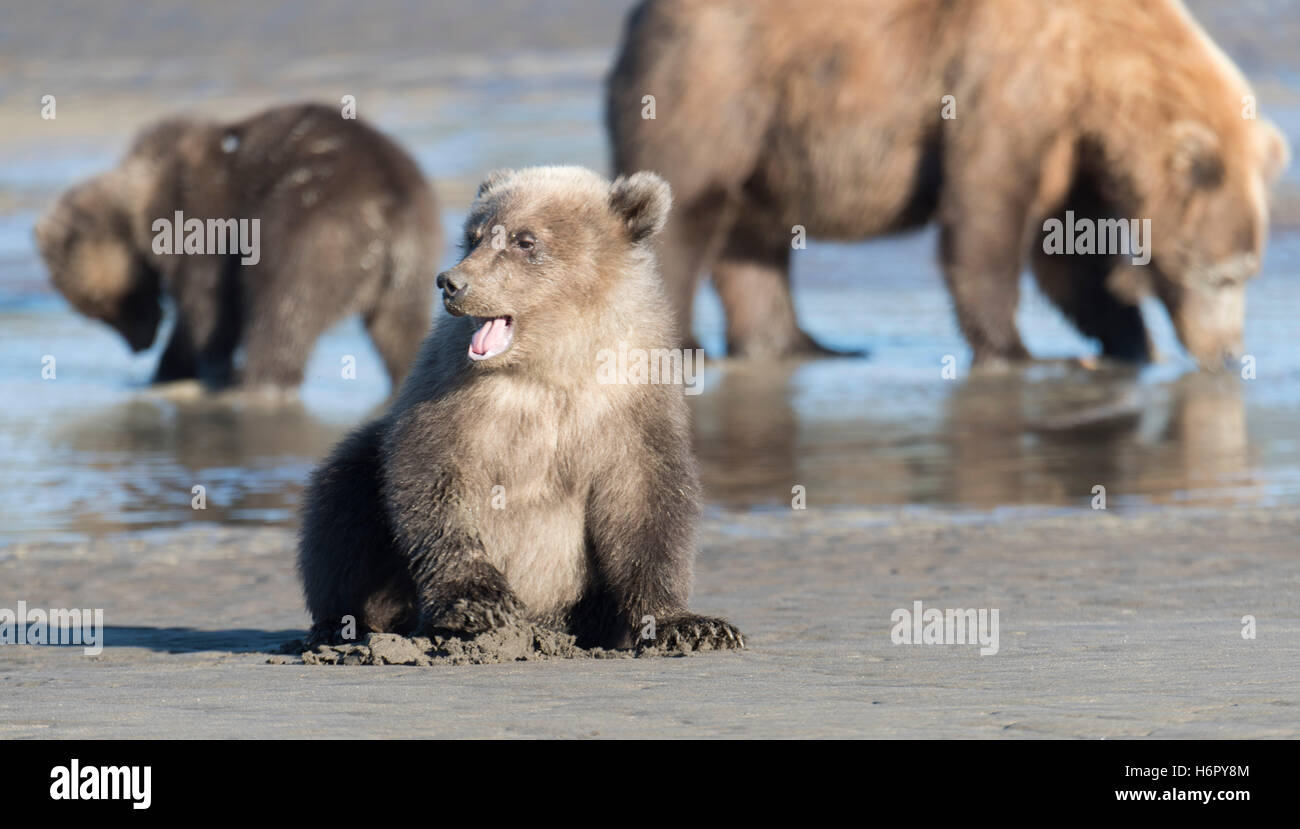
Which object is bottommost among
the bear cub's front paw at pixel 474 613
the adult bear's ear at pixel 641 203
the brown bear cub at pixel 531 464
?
the bear cub's front paw at pixel 474 613

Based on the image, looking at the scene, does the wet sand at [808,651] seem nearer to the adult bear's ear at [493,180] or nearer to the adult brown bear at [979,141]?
the adult bear's ear at [493,180]

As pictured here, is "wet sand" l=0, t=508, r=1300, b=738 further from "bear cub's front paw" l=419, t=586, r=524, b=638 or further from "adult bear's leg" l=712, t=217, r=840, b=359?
"adult bear's leg" l=712, t=217, r=840, b=359

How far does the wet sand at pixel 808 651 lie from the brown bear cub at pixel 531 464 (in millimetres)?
301

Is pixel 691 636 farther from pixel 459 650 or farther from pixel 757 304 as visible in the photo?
pixel 757 304

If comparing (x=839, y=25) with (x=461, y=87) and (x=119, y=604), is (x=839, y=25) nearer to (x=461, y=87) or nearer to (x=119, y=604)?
(x=119, y=604)

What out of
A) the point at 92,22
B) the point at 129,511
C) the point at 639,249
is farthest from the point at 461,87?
the point at 639,249

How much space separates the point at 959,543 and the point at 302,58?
43616mm

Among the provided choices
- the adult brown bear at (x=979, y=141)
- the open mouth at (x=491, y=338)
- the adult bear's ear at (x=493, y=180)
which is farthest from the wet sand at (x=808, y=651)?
→ the adult brown bear at (x=979, y=141)

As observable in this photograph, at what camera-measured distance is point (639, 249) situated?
18.6 ft

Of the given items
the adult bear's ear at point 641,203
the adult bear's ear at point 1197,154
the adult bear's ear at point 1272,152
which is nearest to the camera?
the adult bear's ear at point 641,203

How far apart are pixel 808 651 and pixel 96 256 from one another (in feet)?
29.5

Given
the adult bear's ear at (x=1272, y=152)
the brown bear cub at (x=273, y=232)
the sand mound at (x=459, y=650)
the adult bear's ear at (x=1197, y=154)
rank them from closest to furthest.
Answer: the sand mound at (x=459, y=650), the brown bear cub at (x=273, y=232), the adult bear's ear at (x=1197, y=154), the adult bear's ear at (x=1272, y=152)

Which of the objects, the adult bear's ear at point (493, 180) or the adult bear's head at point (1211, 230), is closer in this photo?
the adult bear's ear at point (493, 180)

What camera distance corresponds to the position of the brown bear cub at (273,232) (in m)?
11.8
